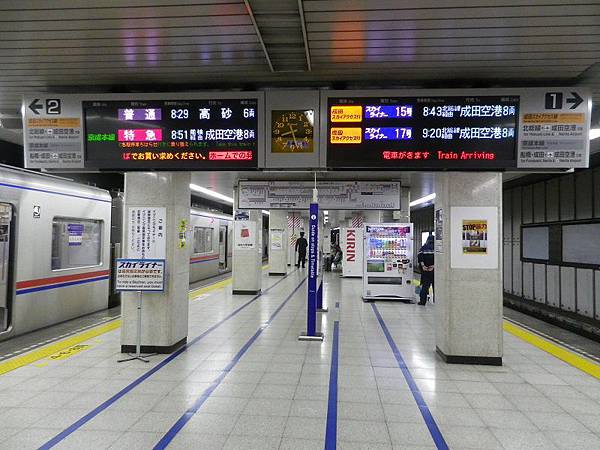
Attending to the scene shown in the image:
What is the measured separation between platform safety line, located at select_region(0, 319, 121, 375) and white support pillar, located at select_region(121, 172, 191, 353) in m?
0.95

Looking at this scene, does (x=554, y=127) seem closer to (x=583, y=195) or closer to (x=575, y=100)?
(x=575, y=100)

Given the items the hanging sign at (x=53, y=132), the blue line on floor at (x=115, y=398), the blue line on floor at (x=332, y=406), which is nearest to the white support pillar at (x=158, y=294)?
the blue line on floor at (x=115, y=398)

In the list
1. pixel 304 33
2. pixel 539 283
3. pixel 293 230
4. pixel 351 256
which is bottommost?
pixel 539 283

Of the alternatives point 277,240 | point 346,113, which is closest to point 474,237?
point 346,113

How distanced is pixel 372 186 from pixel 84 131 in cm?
630

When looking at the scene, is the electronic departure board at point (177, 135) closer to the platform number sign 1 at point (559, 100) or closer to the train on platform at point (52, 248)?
the train on platform at point (52, 248)

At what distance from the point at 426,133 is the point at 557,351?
4.01 metres

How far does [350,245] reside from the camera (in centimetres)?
1582

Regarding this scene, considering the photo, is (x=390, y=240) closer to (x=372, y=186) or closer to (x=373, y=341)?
(x=372, y=186)

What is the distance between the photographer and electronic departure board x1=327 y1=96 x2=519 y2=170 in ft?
12.2

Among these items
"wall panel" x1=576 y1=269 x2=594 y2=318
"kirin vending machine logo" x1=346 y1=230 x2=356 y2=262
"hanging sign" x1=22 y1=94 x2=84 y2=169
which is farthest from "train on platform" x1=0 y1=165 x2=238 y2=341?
"kirin vending machine logo" x1=346 y1=230 x2=356 y2=262

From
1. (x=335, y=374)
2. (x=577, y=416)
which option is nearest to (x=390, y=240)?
(x=335, y=374)

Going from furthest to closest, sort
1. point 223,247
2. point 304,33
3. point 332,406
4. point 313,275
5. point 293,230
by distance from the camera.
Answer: point 293,230 → point 223,247 → point 313,275 → point 332,406 → point 304,33

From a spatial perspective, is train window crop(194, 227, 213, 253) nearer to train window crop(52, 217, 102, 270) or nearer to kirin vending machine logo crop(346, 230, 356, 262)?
train window crop(52, 217, 102, 270)
